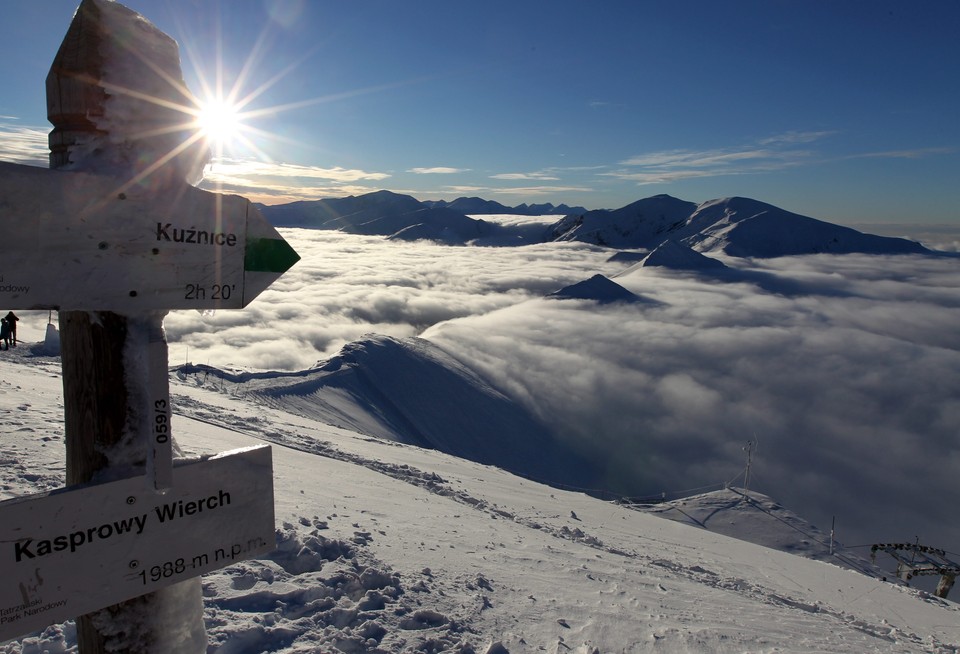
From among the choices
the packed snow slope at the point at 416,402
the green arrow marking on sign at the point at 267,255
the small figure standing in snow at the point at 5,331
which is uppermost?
the green arrow marking on sign at the point at 267,255

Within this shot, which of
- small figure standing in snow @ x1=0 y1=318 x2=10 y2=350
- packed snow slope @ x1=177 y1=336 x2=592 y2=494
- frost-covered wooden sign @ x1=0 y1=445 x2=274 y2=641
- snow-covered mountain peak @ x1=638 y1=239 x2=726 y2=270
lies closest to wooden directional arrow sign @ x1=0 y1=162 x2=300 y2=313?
frost-covered wooden sign @ x1=0 y1=445 x2=274 y2=641

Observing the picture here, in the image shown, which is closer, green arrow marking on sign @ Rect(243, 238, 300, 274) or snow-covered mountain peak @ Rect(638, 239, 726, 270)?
green arrow marking on sign @ Rect(243, 238, 300, 274)

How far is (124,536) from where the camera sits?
6.14ft

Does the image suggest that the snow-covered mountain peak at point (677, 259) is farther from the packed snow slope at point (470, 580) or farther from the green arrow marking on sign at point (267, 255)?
the green arrow marking on sign at point (267, 255)

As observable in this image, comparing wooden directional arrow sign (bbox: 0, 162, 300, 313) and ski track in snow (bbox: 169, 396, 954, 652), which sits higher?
wooden directional arrow sign (bbox: 0, 162, 300, 313)

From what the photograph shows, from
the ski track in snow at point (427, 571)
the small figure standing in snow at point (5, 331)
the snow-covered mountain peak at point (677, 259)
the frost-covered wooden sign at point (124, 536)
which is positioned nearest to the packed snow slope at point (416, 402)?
the small figure standing in snow at point (5, 331)

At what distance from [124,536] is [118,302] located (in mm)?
788

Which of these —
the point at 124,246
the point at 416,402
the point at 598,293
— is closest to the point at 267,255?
the point at 124,246

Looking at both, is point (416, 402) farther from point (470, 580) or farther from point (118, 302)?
point (118, 302)

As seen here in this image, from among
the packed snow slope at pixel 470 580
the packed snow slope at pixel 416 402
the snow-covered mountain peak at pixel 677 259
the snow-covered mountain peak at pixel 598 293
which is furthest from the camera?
the snow-covered mountain peak at pixel 677 259

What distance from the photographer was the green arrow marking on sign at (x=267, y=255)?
2.12 metres

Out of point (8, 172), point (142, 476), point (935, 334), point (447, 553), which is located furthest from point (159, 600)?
point (935, 334)

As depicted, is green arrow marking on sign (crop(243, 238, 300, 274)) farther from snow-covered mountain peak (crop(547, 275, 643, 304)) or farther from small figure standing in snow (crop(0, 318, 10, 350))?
snow-covered mountain peak (crop(547, 275, 643, 304))

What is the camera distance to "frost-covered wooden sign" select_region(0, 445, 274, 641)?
168 cm
